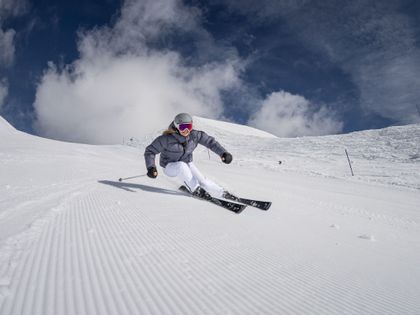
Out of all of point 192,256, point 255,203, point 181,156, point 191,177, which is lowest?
point 192,256

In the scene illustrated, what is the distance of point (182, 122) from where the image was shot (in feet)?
17.4

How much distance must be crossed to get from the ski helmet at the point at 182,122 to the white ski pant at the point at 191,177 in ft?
2.50

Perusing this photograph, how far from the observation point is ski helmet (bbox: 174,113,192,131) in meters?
5.31

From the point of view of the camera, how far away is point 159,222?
305 cm

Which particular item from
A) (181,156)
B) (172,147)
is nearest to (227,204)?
(181,156)

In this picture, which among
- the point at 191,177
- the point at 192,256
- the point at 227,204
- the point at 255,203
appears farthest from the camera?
the point at 191,177

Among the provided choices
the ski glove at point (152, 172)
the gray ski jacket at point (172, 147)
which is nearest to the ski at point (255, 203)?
the gray ski jacket at point (172, 147)

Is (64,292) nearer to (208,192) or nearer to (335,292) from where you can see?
(335,292)

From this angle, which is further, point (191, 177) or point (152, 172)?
point (152, 172)

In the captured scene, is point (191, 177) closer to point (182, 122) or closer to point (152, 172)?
point (152, 172)

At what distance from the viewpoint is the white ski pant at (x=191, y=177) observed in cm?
504

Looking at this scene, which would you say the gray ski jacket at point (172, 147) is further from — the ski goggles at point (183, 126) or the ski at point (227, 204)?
the ski at point (227, 204)

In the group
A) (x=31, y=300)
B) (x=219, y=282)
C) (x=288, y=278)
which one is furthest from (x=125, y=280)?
(x=288, y=278)

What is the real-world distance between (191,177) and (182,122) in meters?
1.16
